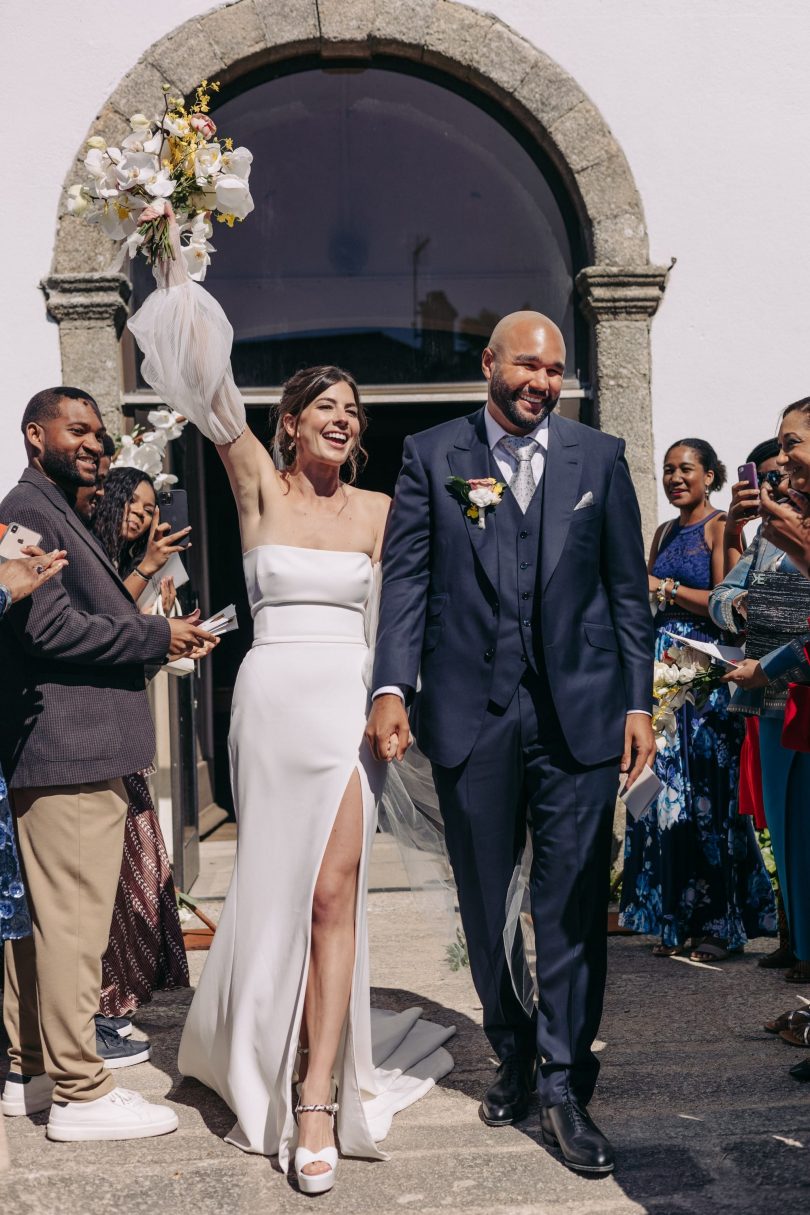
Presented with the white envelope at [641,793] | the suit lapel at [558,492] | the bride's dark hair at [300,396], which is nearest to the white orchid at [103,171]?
the bride's dark hair at [300,396]

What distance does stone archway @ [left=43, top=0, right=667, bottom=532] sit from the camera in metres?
6.62

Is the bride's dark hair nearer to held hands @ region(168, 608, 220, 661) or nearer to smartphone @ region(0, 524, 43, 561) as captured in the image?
held hands @ region(168, 608, 220, 661)

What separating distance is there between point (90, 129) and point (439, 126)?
1943 mm

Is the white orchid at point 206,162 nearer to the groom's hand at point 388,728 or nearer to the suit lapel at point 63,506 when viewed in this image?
the suit lapel at point 63,506

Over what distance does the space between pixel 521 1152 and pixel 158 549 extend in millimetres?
2340

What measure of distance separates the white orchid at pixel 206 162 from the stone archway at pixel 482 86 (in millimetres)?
3337

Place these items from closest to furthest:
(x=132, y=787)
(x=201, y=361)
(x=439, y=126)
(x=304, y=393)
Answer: (x=201, y=361), (x=304, y=393), (x=132, y=787), (x=439, y=126)

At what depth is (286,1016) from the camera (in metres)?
3.50

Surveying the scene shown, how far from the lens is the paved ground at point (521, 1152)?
10.1 ft

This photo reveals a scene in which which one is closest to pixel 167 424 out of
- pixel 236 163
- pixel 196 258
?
pixel 196 258

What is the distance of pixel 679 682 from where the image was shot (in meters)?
5.25

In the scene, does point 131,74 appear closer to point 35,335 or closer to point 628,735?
point 35,335

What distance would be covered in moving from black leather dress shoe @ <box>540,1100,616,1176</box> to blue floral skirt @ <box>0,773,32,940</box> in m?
1.50

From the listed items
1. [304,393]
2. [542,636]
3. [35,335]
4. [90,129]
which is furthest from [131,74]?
[542,636]
